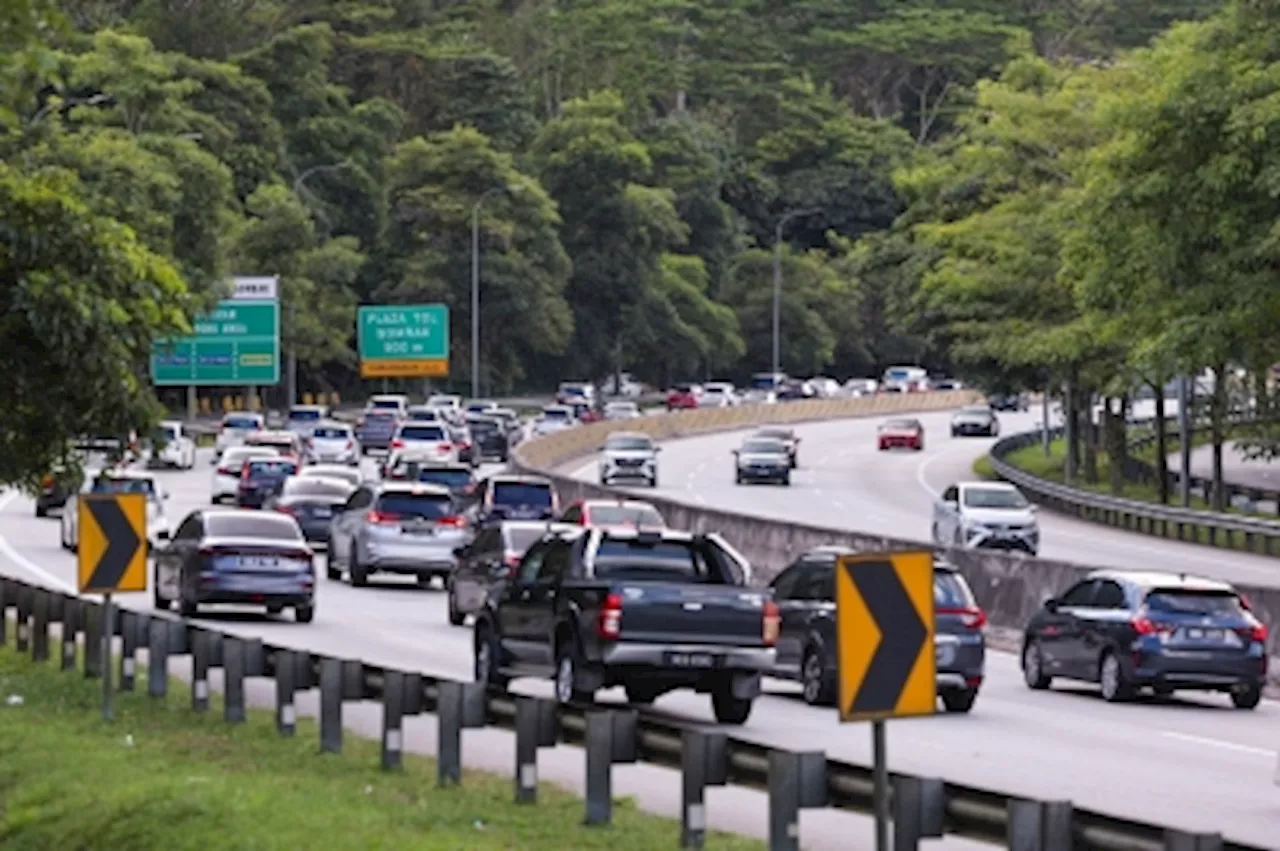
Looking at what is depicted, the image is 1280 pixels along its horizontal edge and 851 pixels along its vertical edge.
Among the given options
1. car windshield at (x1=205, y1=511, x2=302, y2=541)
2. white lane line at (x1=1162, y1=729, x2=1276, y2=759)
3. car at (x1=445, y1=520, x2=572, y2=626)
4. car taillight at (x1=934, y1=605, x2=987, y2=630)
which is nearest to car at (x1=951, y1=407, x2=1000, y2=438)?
car windshield at (x1=205, y1=511, x2=302, y2=541)

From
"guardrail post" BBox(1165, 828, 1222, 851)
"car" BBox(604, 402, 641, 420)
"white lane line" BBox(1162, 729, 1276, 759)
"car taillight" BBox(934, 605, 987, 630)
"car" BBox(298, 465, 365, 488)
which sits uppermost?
"guardrail post" BBox(1165, 828, 1222, 851)

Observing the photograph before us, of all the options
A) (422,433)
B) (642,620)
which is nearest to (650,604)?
(642,620)

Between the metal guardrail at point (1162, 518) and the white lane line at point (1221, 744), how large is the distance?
30445 millimetres

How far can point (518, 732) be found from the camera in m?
18.6

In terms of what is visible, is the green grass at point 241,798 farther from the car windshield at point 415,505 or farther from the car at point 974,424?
the car at point 974,424

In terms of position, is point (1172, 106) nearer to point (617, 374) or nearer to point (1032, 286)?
point (1032, 286)

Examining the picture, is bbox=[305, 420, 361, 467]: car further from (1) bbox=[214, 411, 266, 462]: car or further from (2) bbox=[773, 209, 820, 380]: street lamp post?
(2) bbox=[773, 209, 820, 380]: street lamp post

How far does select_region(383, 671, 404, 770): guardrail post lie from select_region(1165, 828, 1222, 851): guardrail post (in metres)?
9.01

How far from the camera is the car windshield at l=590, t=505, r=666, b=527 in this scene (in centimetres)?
4295

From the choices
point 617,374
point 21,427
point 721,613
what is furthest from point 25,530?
point 617,374

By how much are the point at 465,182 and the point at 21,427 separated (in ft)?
312

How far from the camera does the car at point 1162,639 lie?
2928 cm

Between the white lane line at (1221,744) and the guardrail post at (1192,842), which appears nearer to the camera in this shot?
the guardrail post at (1192,842)

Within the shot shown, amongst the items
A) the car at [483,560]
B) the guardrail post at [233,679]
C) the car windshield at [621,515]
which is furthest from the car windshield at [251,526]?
the guardrail post at [233,679]
